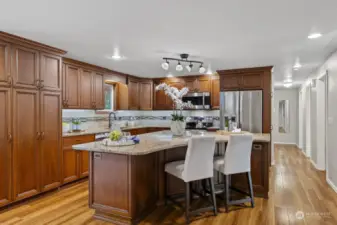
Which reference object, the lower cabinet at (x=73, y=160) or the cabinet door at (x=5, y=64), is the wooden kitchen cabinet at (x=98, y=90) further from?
the cabinet door at (x=5, y=64)

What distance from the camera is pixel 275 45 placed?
11.4 ft

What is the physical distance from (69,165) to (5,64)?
6.23ft

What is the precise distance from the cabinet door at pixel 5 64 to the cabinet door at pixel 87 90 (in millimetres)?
1665

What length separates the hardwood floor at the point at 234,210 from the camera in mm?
2793

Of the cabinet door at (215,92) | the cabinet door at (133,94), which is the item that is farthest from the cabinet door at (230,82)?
the cabinet door at (133,94)

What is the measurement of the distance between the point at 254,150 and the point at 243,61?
1.84 m

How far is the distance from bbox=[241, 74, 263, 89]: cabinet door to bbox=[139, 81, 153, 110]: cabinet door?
2.69 m

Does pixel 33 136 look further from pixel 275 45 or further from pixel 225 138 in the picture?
pixel 275 45

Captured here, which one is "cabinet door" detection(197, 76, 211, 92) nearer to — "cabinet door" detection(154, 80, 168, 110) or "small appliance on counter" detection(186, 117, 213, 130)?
"small appliance on counter" detection(186, 117, 213, 130)

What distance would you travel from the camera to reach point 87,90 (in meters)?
4.80

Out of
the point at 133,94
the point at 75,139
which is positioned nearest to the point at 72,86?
the point at 75,139

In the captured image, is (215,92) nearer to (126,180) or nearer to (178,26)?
(178,26)

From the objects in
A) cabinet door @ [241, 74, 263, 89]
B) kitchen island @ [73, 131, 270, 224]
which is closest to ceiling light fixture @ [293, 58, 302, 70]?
cabinet door @ [241, 74, 263, 89]

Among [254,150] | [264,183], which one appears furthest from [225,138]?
[264,183]
